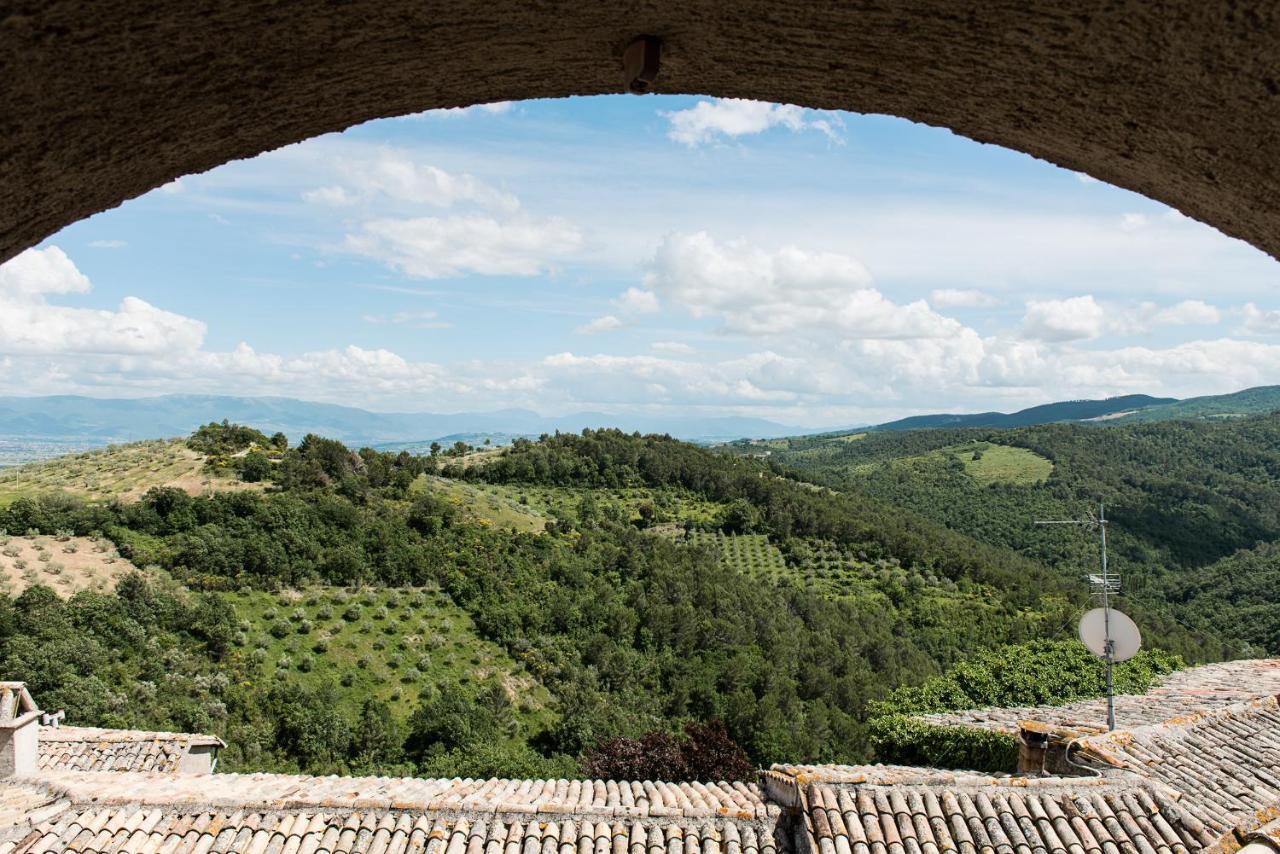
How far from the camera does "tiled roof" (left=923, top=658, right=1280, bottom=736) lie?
13281mm

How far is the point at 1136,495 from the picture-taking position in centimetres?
8794

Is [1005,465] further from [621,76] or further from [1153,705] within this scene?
[621,76]

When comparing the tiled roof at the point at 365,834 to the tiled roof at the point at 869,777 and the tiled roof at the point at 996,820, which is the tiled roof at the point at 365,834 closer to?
the tiled roof at the point at 996,820

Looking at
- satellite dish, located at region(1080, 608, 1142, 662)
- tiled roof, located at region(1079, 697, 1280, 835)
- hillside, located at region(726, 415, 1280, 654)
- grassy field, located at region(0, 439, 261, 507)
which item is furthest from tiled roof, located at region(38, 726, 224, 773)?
hillside, located at region(726, 415, 1280, 654)

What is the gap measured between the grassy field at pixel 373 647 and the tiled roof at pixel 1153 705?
16316 mm

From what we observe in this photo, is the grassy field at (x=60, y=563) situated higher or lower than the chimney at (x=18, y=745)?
lower

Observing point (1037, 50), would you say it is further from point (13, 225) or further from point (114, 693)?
point (114, 693)

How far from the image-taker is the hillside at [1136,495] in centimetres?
6256

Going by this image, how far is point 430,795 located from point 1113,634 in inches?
370

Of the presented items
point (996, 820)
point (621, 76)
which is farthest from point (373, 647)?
point (621, 76)

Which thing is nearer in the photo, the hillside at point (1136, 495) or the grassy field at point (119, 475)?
the grassy field at point (119, 475)

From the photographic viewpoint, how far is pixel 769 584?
47125 mm

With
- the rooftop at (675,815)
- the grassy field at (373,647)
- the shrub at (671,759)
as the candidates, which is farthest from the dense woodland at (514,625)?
the rooftop at (675,815)

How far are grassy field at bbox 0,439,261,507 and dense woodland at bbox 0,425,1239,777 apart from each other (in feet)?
4.38
